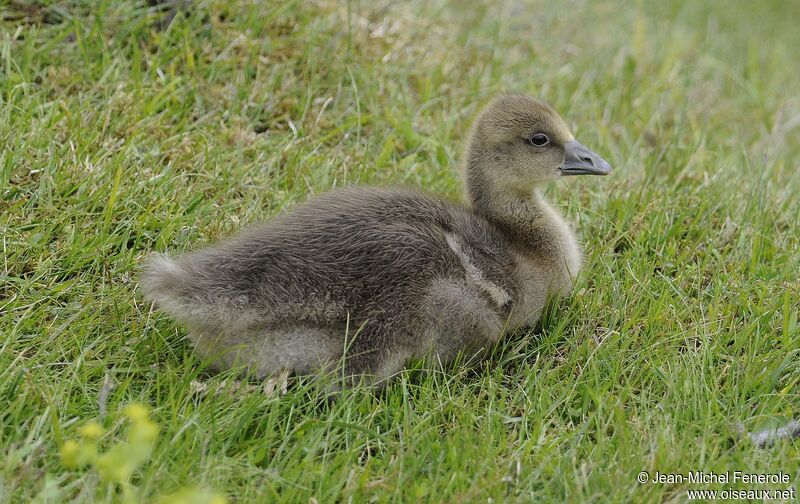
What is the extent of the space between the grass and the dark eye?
614 millimetres

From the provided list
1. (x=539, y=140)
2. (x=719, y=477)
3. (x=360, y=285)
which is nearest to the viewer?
(x=719, y=477)

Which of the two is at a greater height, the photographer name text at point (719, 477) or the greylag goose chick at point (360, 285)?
the greylag goose chick at point (360, 285)

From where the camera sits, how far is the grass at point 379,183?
10.5 ft

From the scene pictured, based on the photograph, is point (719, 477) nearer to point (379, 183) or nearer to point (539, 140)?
point (539, 140)

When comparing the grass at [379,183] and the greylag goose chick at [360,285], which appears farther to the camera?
the greylag goose chick at [360,285]

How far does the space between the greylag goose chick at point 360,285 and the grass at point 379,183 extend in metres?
0.14

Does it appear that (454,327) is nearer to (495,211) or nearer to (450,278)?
(450,278)

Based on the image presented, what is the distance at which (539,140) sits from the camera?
14.3 ft

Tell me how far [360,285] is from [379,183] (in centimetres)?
142

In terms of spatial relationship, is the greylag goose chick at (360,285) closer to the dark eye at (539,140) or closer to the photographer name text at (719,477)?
the dark eye at (539,140)

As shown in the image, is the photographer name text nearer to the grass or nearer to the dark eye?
the grass

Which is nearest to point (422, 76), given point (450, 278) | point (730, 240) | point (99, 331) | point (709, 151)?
point (709, 151)

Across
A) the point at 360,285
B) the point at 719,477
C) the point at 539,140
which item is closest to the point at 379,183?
the point at 539,140

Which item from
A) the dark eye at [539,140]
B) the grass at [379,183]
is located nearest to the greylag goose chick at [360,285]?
the grass at [379,183]
